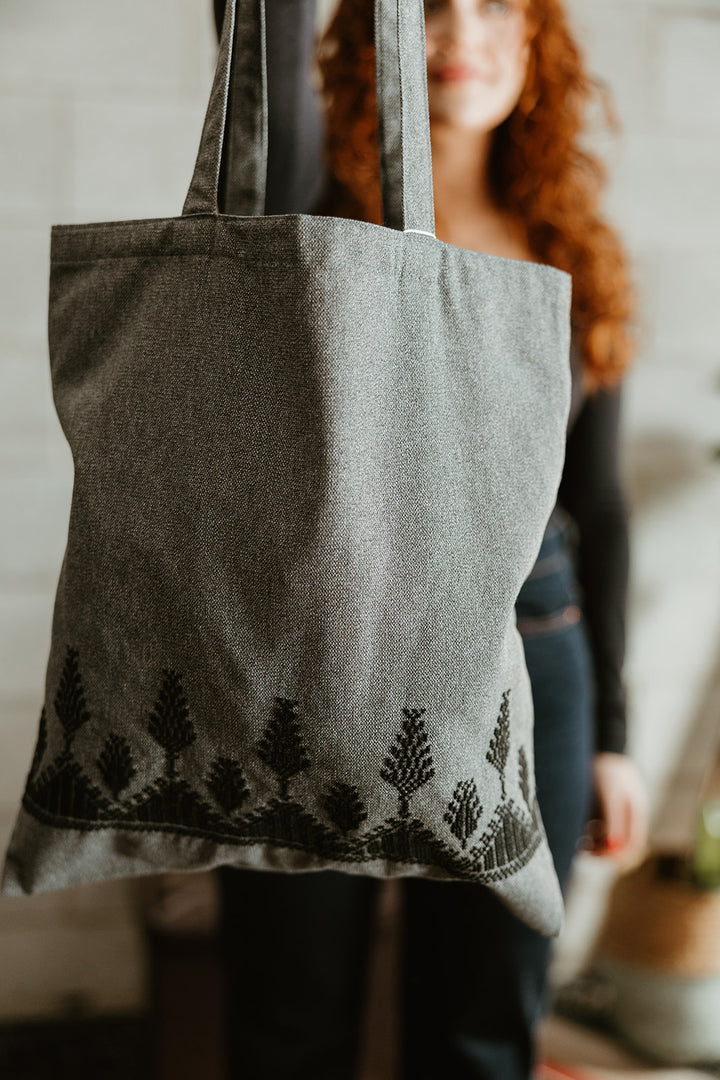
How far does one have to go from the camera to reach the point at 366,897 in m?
0.81

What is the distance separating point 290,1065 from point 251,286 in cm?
75

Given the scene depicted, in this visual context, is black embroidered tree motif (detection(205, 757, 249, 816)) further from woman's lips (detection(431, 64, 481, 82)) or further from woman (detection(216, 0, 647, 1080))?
woman's lips (detection(431, 64, 481, 82))

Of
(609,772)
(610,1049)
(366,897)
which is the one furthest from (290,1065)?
(610,1049)

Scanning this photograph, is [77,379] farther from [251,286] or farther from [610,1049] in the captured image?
[610,1049]

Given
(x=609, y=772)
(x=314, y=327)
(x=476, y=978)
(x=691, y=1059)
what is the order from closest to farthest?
(x=314, y=327), (x=476, y=978), (x=609, y=772), (x=691, y=1059)

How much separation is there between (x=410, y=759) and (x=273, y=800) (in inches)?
3.1

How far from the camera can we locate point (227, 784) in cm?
45

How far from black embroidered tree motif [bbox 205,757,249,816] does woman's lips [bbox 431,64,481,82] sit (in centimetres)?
62

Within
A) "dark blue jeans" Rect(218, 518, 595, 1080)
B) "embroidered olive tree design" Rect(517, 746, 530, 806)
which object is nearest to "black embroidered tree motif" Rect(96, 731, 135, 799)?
"embroidered olive tree design" Rect(517, 746, 530, 806)

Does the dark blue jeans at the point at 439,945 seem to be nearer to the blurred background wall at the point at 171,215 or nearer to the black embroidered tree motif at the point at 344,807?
the black embroidered tree motif at the point at 344,807

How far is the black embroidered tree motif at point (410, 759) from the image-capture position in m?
0.43

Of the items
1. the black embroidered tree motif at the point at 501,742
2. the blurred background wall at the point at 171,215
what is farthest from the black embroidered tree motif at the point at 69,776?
the blurred background wall at the point at 171,215

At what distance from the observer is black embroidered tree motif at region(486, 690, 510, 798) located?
1.51 ft

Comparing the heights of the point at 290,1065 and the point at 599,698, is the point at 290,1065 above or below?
below
